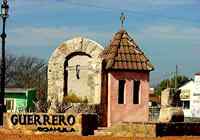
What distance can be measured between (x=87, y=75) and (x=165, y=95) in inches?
271

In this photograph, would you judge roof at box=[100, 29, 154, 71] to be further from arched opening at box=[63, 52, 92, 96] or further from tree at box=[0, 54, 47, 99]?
tree at box=[0, 54, 47, 99]

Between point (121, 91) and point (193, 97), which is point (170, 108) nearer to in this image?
point (121, 91)

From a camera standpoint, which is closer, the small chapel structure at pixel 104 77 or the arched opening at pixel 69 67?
the small chapel structure at pixel 104 77

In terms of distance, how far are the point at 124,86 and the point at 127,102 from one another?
99cm

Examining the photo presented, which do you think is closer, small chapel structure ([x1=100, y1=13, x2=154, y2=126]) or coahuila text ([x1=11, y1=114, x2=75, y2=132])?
coahuila text ([x1=11, y1=114, x2=75, y2=132])

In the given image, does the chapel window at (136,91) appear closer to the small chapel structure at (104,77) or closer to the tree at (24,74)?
the small chapel structure at (104,77)

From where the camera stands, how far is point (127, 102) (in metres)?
35.3

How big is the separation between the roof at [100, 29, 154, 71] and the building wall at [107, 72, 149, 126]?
0.43 meters

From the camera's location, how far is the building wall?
3503cm

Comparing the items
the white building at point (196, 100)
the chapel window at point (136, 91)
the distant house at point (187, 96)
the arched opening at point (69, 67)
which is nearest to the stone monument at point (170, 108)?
the chapel window at point (136, 91)

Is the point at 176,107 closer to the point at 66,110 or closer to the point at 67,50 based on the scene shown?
the point at 66,110

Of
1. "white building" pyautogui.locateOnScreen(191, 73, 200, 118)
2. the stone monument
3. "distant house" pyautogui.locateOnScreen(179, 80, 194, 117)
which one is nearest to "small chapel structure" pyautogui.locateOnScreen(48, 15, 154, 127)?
the stone monument

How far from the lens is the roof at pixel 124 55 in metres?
35.4

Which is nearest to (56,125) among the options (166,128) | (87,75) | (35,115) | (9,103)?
(35,115)
